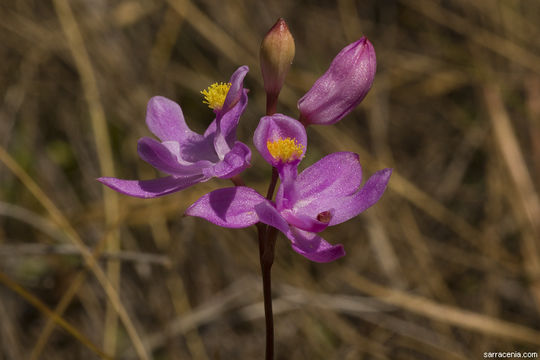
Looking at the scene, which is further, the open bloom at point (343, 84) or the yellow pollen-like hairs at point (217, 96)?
the yellow pollen-like hairs at point (217, 96)

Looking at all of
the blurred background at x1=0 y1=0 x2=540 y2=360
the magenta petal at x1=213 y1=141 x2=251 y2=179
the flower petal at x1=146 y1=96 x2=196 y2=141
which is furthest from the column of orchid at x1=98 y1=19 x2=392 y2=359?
the blurred background at x1=0 y1=0 x2=540 y2=360

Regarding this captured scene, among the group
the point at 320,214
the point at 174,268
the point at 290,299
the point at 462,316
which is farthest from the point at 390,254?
the point at 320,214

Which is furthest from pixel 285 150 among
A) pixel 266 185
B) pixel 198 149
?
pixel 266 185

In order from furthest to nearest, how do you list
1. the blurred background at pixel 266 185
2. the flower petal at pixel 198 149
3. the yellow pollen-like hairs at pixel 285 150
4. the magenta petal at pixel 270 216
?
the blurred background at pixel 266 185 < the flower petal at pixel 198 149 < the yellow pollen-like hairs at pixel 285 150 < the magenta petal at pixel 270 216

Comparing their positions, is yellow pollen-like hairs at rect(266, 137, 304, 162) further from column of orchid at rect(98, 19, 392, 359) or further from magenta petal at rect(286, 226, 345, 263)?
magenta petal at rect(286, 226, 345, 263)

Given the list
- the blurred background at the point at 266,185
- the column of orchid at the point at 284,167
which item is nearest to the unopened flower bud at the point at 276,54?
the column of orchid at the point at 284,167

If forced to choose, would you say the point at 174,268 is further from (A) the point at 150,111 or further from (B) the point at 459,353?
(A) the point at 150,111

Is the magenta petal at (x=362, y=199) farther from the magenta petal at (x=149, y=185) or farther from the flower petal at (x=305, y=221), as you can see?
the magenta petal at (x=149, y=185)
